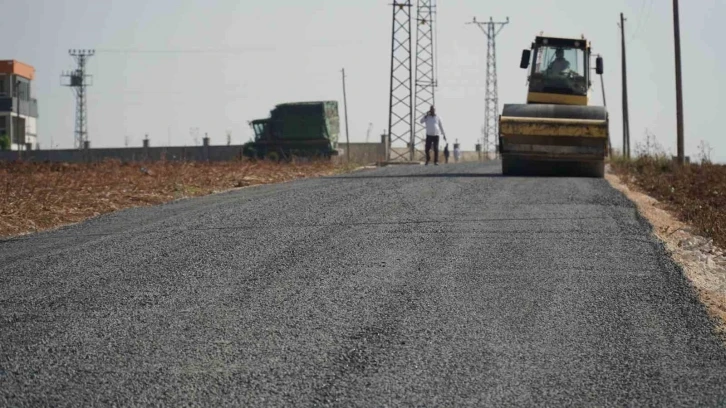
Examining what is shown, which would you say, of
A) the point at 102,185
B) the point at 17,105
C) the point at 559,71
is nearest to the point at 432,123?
the point at 559,71

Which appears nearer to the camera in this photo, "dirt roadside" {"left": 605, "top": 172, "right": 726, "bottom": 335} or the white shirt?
"dirt roadside" {"left": 605, "top": 172, "right": 726, "bottom": 335}

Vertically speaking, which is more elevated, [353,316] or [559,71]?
[559,71]

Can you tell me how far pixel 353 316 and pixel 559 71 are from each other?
2022 centimetres

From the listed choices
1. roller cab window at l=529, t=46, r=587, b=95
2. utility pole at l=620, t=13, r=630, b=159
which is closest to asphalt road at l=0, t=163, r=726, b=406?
roller cab window at l=529, t=46, r=587, b=95

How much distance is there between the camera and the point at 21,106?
78.0m

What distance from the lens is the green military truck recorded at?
151 ft

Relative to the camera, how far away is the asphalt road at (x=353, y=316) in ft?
22.6

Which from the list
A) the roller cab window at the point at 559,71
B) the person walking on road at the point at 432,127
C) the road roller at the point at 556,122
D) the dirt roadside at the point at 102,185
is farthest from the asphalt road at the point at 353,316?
the person walking on road at the point at 432,127

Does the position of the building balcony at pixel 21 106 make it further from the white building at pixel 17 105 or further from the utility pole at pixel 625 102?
the utility pole at pixel 625 102

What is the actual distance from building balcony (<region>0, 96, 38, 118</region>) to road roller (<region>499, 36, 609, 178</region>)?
181 ft

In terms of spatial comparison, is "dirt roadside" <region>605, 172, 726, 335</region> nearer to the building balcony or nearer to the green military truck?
the green military truck

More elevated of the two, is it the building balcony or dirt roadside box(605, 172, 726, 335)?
the building balcony

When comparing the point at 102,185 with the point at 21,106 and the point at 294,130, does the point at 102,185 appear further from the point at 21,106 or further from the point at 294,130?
the point at 21,106

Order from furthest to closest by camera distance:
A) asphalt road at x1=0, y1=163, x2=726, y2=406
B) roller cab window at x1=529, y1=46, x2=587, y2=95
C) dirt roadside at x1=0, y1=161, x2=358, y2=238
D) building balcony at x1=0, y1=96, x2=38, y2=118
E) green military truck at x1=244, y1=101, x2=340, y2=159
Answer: building balcony at x1=0, y1=96, x2=38, y2=118 < green military truck at x1=244, y1=101, x2=340, y2=159 < roller cab window at x1=529, y1=46, x2=587, y2=95 < dirt roadside at x1=0, y1=161, x2=358, y2=238 < asphalt road at x1=0, y1=163, x2=726, y2=406
